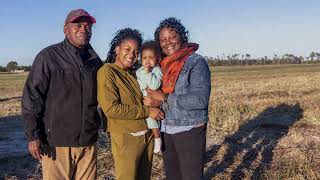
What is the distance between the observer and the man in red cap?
4191mm

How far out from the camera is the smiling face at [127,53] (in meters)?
4.37

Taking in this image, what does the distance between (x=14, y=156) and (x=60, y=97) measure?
200 inches

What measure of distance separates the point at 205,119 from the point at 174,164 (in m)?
0.54

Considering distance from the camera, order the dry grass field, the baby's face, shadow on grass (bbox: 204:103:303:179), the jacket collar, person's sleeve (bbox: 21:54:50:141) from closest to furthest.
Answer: person's sleeve (bbox: 21:54:50:141), the jacket collar, the baby's face, the dry grass field, shadow on grass (bbox: 204:103:303:179)

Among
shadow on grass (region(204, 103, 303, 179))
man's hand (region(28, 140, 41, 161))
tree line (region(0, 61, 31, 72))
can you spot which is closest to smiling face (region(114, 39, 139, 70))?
man's hand (region(28, 140, 41, 161))

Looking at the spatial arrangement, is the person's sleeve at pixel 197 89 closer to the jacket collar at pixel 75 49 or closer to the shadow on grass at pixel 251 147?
the jacket collar at pixel 75 49

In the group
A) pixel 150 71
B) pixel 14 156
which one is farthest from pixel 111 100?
pixel 14 156

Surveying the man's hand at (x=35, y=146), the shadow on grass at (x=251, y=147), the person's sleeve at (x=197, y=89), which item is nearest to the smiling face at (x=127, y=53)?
the person's sleeve at (x=197, y=89)

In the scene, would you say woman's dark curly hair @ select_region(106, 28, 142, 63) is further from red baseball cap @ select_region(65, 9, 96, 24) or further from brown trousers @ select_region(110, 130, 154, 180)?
brown trousers @ select_region(110, 130, 154, 180)

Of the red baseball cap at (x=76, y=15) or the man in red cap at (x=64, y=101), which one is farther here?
the red baseball cap at (x=76, y=15)

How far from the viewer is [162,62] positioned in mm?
4457

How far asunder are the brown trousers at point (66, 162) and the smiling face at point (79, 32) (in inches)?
35.8

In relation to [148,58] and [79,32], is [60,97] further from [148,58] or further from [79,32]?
[148,58]

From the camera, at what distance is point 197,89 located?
4270 mm
